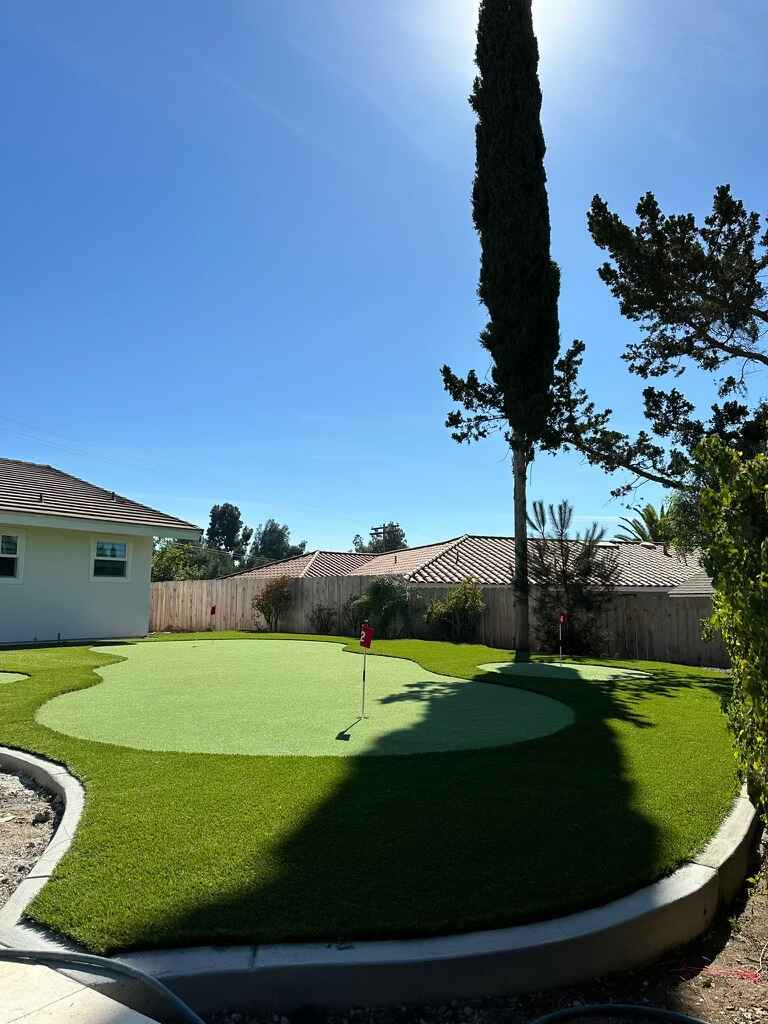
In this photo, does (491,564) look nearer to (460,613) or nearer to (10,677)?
(460,613)

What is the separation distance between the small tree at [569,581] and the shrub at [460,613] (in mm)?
2269

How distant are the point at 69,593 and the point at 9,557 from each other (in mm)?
1809

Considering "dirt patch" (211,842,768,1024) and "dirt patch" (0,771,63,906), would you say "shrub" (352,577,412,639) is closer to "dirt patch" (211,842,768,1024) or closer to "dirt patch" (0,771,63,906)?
"dirt patch" (0,771,63,906)

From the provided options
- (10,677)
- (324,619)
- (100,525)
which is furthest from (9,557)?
(324,619)

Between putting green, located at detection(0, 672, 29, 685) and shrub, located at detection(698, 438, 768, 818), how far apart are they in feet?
31.6

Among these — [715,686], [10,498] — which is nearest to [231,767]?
[715,686]

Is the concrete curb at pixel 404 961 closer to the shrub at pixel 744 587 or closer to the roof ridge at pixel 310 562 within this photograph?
the shrub at pixel 744 587

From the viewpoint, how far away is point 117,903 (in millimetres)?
3004

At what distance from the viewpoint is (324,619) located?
23.7m

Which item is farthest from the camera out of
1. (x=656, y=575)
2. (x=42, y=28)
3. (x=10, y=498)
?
(x=656, y=575)

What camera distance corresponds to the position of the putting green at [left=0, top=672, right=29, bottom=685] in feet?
31.8

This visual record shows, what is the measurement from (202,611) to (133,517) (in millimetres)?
8284

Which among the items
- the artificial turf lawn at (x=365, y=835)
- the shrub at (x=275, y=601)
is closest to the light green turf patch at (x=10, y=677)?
the artificial turf lawn at (x=365, y=835)

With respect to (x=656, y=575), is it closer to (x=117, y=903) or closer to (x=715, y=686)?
(x=715, y=686)
